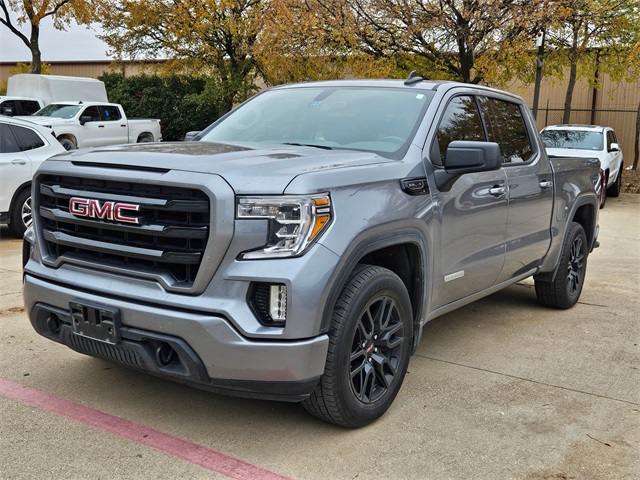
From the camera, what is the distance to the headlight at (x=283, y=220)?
3232 millimetres

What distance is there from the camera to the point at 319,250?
328 cm

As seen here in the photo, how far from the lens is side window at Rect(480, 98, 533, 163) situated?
528cm

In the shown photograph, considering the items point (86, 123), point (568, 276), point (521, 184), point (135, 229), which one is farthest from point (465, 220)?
point (86, 123)

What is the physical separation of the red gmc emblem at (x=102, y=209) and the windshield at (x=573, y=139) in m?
13.8

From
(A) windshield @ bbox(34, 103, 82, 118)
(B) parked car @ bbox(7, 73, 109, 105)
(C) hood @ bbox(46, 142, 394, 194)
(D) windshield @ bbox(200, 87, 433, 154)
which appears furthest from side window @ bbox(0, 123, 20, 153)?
(B) parked car @ bbox(7, 73, 109, 105)

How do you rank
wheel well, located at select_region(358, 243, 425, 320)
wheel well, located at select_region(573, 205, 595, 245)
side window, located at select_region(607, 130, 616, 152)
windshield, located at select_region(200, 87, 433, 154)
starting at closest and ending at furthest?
wheel well, located at select_region(358, 243, 425, 320)
windshield, located at select_region(200, 87, 433, 154)
wheel well, located at select_region(573, 205, 595, 245)
side window, located at select_region(607, 130, 616, 152)

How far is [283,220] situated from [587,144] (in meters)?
14.4

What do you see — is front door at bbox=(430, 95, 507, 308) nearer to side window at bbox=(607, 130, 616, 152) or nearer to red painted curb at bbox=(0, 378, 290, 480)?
red painted curb at bbox=(0, 378, 290, 480)

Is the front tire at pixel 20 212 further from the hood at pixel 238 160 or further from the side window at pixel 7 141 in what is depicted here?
the hood at pixel 238 160

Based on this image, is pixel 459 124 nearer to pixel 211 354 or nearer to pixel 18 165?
pixel 211 354

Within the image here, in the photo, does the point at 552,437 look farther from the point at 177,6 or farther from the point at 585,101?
the point at 585,101

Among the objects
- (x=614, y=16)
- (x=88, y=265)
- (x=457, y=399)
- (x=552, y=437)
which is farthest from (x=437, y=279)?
(x=614, y=16)

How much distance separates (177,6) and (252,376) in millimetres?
22136

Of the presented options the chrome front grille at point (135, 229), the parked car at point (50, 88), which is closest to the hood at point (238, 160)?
the chrome front grille at point (135, 229)
